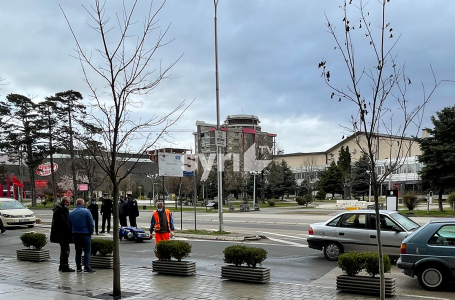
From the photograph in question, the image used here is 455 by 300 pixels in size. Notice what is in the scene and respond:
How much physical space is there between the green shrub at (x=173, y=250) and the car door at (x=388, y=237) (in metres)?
5.18

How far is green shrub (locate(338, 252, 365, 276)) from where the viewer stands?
8.34 m

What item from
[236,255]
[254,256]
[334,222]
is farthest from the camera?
[334,222]

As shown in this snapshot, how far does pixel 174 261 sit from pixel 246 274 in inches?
72.7

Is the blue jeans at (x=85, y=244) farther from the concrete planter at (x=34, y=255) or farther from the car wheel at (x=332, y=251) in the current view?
the car wheel at (x=332, y=251)

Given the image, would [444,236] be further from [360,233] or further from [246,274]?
[246,274]

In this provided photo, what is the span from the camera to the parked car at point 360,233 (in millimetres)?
12141

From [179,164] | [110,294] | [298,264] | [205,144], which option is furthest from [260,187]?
[205,144]

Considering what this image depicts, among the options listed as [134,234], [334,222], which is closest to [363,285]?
[334,222]

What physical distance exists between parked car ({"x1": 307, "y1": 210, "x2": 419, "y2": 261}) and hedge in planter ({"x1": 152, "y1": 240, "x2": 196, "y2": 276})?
4.60 metres

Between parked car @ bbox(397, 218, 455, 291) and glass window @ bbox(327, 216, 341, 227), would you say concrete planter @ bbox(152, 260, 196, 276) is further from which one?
glass window @ bbox(327, 216, 341, 227)

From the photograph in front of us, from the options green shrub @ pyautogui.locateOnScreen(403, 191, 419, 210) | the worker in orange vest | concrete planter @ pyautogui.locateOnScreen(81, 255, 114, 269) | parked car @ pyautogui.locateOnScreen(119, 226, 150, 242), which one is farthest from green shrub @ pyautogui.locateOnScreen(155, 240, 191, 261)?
green shrub @ pyautogui.locateOnScreen(403, 191, 419, 210)

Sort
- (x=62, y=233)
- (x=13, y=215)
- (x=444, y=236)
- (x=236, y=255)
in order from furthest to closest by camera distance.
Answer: (x=13, y=215) → (x=62, y=233) → (x=236, y=255) → (x=444, y=236)

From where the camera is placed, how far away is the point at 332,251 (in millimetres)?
13117

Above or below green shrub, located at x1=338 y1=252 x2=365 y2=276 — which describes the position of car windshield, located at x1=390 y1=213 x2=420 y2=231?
above
